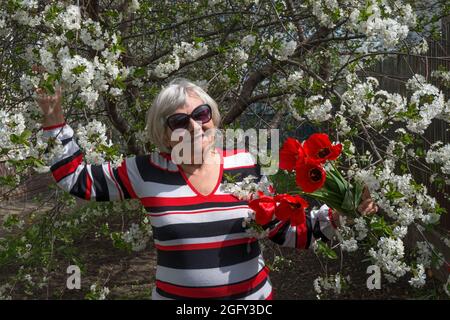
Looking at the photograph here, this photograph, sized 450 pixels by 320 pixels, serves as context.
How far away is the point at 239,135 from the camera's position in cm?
301

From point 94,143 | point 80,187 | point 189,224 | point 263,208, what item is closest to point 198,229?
point 189,224

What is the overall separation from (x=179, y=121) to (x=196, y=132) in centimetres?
8

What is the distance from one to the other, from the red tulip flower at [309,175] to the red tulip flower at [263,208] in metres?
0.13

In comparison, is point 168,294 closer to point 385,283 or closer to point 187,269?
point 187,269

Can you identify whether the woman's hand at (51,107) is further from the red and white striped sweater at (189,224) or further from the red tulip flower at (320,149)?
the red tulip flower at (320,149)

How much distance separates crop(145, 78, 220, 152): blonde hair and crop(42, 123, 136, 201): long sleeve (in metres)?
0.17

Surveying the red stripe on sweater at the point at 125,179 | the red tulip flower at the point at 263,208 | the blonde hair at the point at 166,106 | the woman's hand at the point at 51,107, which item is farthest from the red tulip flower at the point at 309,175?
the woman's hand at the point at 51,107

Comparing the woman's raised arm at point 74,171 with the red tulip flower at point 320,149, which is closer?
the red tulip flower at point 320,149

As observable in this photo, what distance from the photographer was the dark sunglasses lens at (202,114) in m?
1.93

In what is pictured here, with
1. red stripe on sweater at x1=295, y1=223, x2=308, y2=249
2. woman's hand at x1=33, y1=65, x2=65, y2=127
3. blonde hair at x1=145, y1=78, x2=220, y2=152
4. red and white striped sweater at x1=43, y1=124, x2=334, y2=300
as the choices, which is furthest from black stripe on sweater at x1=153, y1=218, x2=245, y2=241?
woman's hand at x1=33, y1=65, x2=65, y2=127

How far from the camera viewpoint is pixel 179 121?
193 cm

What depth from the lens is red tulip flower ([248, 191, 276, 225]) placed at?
174 centimetres

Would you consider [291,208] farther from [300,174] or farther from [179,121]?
[179,121]
